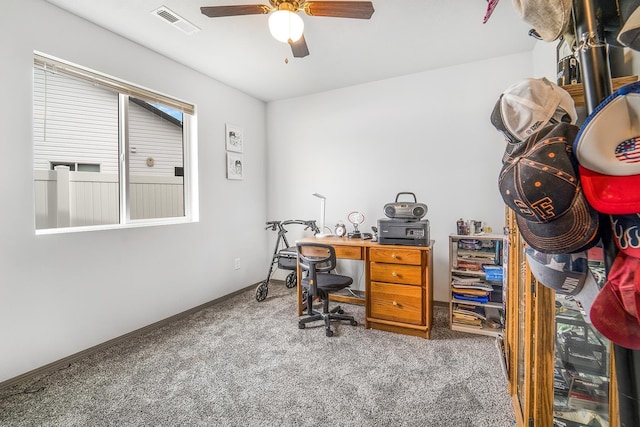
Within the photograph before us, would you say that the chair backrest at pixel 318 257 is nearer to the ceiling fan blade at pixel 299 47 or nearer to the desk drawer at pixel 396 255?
the desk drawer at pixel 396 255

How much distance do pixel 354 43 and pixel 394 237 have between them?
69.1 inches

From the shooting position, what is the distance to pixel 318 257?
245cm

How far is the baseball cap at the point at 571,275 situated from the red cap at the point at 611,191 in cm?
19

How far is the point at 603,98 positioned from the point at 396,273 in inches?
79.3

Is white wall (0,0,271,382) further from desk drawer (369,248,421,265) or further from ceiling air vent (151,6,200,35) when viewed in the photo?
desk drawer (369,248,421,265)

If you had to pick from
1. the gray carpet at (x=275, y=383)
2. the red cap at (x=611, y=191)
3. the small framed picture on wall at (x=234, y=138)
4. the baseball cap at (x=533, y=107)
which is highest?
the small framed picture on wall at (x=234, y=138)

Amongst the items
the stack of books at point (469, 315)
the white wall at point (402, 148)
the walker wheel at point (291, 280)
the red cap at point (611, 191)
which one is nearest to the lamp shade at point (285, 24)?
the red cap at point (611, 191)

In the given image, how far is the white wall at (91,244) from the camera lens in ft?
5.89

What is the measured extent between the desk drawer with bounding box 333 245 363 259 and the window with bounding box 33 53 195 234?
1.69m

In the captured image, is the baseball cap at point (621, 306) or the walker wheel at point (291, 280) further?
the walker wheel at point (291, 280)

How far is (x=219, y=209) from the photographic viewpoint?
3.31 metres

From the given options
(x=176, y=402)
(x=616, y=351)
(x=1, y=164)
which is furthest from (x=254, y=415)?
(x=1, y=164)

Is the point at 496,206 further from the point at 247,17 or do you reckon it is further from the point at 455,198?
the point at 247,17

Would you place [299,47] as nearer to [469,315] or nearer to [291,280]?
[469,315]
